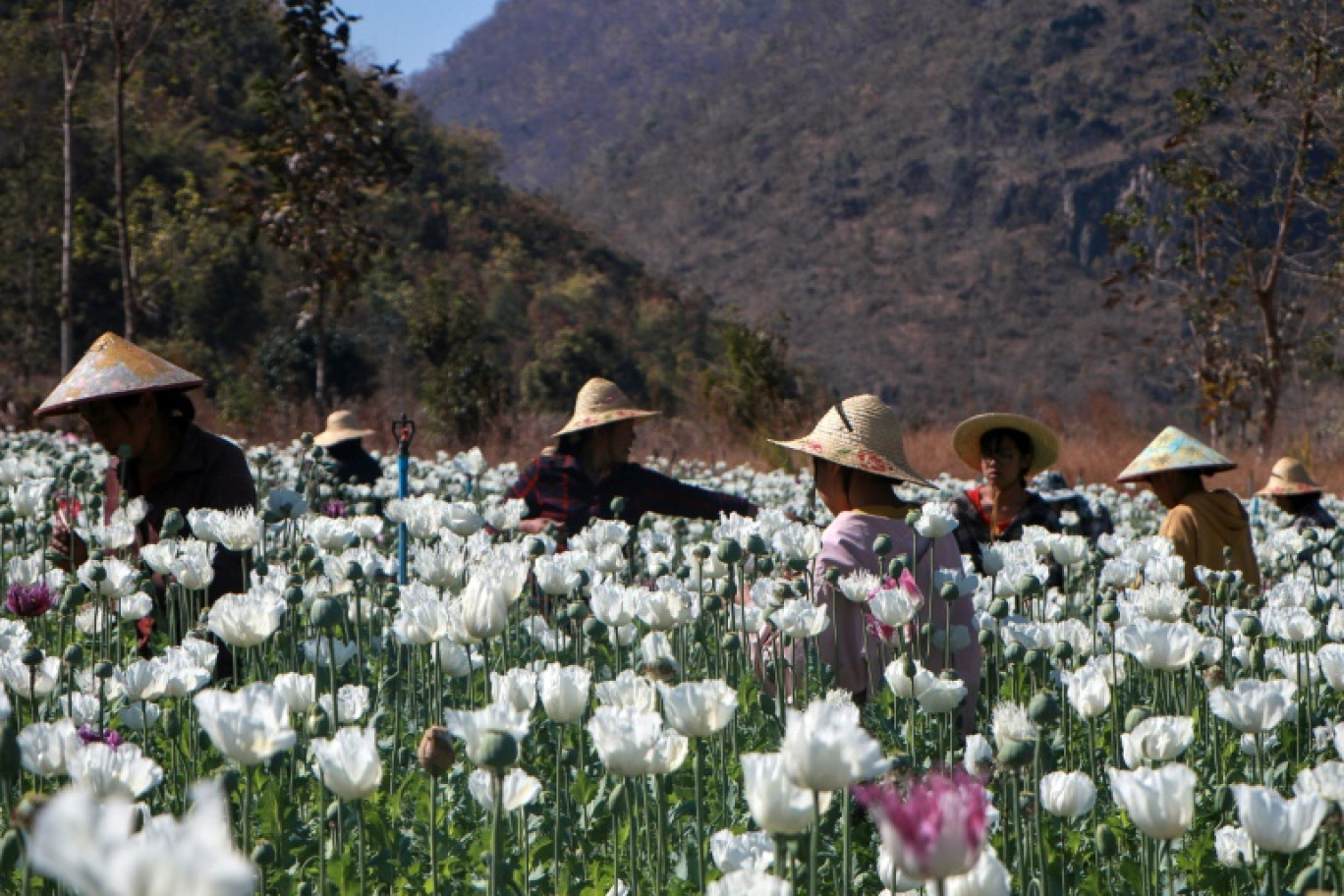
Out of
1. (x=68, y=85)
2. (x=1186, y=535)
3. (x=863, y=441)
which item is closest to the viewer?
(x=863, y=441)

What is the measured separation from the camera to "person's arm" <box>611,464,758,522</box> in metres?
5.57

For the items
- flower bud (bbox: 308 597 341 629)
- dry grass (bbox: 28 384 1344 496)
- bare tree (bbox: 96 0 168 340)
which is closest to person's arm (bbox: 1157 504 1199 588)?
flower bud (bbox: 308 597 341 629)

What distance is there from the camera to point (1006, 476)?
6.28 meters

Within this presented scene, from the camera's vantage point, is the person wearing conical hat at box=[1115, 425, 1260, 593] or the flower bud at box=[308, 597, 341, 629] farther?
the person wearing conical hat at box=[1115, 425, 1260, 593]

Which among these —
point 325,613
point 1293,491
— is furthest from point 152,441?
point 1293,491

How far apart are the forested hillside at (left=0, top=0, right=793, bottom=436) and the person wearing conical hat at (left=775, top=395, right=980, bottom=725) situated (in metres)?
10.8

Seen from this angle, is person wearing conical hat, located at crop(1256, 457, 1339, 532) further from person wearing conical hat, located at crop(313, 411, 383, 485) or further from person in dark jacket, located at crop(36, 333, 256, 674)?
person in dark jacket, located at crop(36, 333, 256, 674)

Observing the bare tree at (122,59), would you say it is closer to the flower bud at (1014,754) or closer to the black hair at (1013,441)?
the black hair at (1013,441)

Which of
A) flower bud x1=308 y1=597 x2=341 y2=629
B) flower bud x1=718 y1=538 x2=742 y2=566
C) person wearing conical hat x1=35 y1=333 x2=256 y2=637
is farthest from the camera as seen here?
person wearing conical hat x1=35 y1=333 x2=256 y2=637

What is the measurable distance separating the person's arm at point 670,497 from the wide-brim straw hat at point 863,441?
995 mm

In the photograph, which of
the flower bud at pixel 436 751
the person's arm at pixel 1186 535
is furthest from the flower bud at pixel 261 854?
the person's arm at pixel 1186 535

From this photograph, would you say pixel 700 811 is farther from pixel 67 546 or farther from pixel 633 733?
pixel 67 546

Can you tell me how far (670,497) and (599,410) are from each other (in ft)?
1.92

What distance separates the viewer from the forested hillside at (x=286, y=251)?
607 inches
